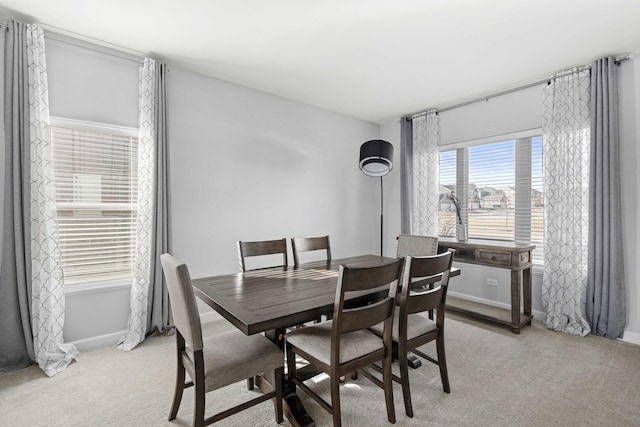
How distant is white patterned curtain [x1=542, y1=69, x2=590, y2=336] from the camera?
302cm

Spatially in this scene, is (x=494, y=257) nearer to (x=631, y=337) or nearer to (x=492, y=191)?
(x=492, y=191)

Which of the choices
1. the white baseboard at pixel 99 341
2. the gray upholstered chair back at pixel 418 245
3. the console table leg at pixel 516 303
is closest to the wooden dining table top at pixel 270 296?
the gray upholstered chair back at pixel 418 245

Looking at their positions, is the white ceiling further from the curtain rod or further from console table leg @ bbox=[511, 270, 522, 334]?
console table leg @ bbox=[511, 270, 522, 334]

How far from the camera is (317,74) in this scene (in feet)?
10.6

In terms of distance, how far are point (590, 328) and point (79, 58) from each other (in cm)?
515

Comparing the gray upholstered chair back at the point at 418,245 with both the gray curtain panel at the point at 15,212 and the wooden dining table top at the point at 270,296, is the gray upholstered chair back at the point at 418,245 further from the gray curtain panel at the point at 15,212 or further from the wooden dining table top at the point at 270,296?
the gray curtain panel at the point at 15,212

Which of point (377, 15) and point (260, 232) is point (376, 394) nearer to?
point (260, 232)

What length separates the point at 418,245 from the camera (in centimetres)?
300

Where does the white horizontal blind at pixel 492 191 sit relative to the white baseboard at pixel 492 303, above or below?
above

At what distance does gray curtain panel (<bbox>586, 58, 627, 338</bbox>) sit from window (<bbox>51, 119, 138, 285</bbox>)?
13.9ft

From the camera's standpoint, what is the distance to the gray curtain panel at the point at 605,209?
2.80 meters

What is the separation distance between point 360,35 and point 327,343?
7.53ft

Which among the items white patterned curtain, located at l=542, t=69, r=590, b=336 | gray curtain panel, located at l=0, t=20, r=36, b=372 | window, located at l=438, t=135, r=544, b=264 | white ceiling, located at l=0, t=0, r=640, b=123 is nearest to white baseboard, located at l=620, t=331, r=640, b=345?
white patterned curtain, located at l=542, t=69, r=590, b=336

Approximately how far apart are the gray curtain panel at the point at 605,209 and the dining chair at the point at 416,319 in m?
1.96
